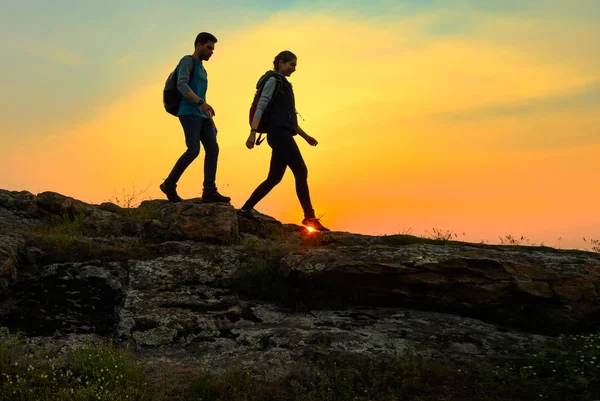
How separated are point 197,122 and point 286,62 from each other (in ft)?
6.97

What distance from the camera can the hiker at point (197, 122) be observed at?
11.0 meters

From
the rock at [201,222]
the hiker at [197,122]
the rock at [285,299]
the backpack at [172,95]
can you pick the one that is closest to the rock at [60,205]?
the hiker at [197,122]

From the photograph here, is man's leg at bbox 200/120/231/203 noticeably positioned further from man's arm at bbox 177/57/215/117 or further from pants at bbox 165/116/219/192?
man's arm at bbox 177/57/215/117

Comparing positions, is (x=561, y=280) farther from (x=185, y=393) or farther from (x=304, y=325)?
(x=185, y=393)

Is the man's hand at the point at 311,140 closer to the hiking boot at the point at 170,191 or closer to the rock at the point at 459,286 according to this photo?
the hiking boot at the point at 170,191

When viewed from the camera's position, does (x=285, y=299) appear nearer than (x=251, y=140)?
Yes

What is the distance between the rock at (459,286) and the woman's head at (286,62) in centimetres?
419

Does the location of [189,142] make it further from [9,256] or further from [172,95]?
[9,256]

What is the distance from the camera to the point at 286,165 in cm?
1091

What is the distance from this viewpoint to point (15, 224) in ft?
35.4

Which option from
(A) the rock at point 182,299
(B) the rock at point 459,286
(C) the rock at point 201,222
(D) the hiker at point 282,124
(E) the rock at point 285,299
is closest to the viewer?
(E) the rock at point 285,299

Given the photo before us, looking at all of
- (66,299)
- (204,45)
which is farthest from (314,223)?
(66,299)

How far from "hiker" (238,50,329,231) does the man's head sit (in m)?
1.28

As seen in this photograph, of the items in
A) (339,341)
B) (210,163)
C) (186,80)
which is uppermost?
(186,80)
